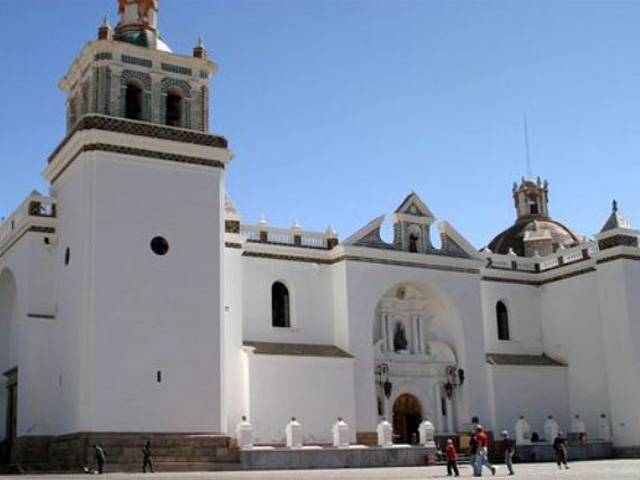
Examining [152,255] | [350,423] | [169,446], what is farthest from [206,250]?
[350,423]

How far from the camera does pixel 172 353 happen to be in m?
25.5

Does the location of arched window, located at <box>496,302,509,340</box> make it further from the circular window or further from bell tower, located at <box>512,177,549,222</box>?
the circular window

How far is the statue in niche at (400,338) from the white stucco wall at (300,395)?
3.72 m

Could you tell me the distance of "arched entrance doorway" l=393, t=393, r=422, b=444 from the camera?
1324 inches

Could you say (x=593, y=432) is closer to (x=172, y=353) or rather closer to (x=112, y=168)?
(x=172, y=353)

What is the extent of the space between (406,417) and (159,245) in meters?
12.4

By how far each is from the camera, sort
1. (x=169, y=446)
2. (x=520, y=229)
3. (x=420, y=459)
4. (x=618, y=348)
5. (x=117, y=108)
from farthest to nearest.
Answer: (x=520, y=229), (x=618, y=348), (x=420, y=459), (x=117, y=108), (x=169, y=446)

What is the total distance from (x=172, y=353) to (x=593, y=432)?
58.4 feet

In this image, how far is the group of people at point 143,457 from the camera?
22516 mm

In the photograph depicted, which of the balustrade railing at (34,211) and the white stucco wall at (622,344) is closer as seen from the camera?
the balustrade railing at (34,211)

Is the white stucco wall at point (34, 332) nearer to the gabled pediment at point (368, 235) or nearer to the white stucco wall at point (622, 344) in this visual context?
the gabled pediment at point (368, 235)

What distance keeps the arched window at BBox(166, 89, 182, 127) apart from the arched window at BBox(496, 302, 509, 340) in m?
16.0

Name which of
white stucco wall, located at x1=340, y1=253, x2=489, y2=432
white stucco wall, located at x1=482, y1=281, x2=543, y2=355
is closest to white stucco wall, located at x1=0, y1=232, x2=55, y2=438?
white stucco wall, located at x1=340, y1=253, x2=489, y2=432

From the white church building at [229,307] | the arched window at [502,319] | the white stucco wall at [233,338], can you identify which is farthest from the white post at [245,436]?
the arched window at [502,319]
